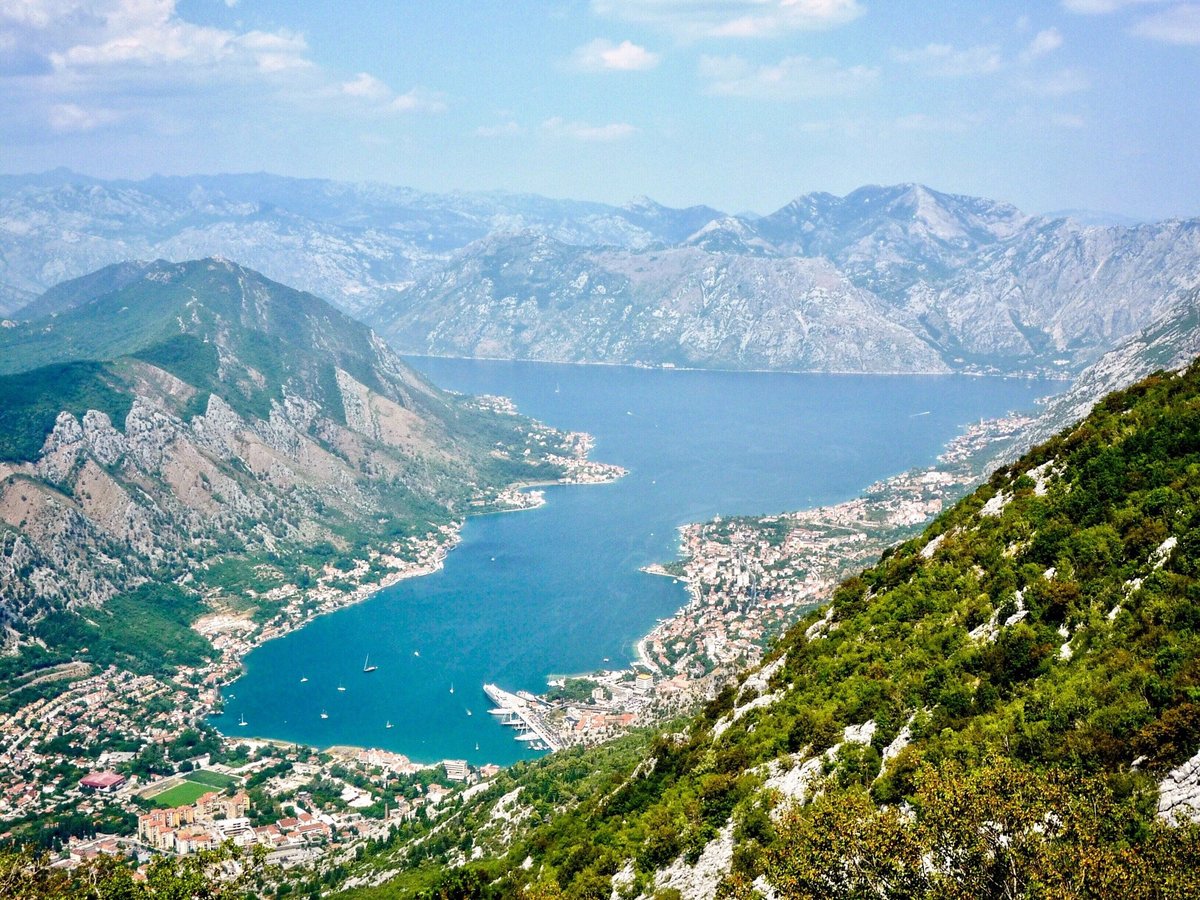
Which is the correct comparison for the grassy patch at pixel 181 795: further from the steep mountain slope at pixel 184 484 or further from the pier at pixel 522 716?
the steep mountain slope at pixel 184 484

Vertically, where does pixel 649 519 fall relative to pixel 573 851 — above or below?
below

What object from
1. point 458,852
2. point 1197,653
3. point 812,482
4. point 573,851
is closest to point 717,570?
point 812,482

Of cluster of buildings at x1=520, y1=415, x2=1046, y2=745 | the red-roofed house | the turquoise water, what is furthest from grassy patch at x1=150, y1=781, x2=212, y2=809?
cluster of buildings at x1=520, y1=415, x2=1046, y2=745

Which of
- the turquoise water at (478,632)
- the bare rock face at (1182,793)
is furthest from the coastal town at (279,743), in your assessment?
the bare rock face at (1182,793)

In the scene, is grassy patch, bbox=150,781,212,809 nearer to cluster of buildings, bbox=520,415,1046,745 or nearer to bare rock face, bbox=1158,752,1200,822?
cluster of buildings, bbox=520,415,1046,745

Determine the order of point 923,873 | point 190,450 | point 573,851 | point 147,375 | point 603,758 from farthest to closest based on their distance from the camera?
1. point 147,375
2. point 190,450
3. point 603,758
4. point 573,851
5. point 923,873

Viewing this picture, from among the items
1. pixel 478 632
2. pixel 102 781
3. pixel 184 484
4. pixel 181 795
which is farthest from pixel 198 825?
pixel 184 484

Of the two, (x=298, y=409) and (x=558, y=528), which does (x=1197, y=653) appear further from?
(x=298, y=409)
